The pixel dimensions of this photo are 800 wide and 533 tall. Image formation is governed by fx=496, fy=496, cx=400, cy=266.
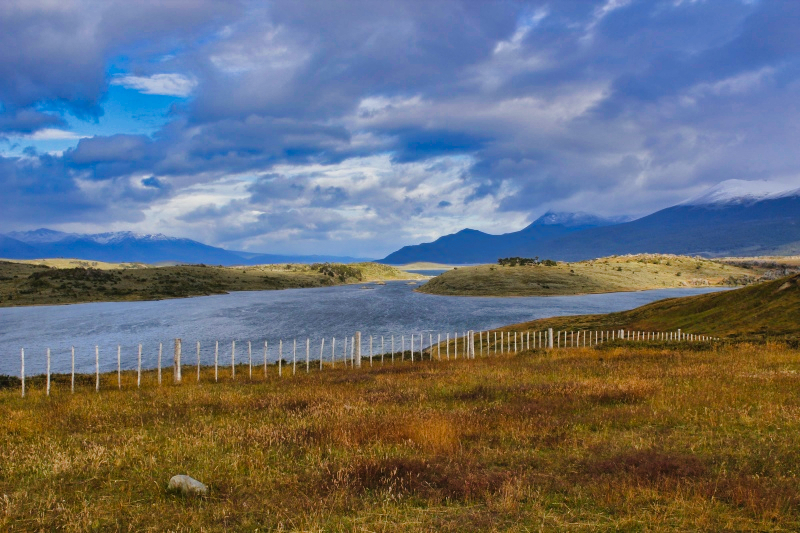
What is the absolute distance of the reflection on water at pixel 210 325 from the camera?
59.9m

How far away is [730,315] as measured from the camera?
159 feet

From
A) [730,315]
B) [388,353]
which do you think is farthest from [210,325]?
[730,315]

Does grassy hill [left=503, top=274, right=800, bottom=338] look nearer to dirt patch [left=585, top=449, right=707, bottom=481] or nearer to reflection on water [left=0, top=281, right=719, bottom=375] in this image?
reflection on water [left=0, top=281, right=719, bottom=375]

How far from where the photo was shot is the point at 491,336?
62094 millimetres

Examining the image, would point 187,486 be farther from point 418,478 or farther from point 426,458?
point 426,458

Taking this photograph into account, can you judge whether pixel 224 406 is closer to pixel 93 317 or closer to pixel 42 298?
pixel 93 317

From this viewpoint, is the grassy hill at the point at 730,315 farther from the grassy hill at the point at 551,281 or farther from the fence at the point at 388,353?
the grassy hill at the point at 551,281

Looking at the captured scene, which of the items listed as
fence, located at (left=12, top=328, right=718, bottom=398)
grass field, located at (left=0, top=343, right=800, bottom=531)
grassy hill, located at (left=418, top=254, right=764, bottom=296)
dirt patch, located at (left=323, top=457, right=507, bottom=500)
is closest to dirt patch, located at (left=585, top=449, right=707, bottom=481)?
grass field, located at (left=0, top=343, right=800, bottom=531)

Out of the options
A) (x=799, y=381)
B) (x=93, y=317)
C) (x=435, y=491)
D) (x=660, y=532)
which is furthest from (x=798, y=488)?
(x=93, y=317)

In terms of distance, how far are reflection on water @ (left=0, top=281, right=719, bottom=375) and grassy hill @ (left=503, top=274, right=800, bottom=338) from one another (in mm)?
25198

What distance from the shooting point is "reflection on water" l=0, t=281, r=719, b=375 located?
59.9 meters

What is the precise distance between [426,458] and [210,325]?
86864 millimetres

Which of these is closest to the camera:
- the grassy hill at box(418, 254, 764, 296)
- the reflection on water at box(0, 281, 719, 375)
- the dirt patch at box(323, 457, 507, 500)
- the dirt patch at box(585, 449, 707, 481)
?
the dirt patch at box(323, 457, 507, 500)

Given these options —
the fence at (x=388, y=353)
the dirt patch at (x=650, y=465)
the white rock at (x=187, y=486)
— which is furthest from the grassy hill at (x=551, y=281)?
the white rock at (x=187, y=486)
